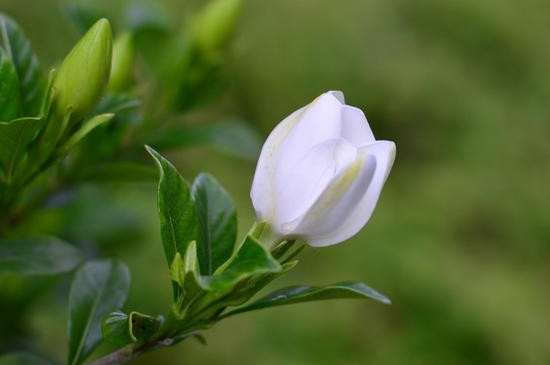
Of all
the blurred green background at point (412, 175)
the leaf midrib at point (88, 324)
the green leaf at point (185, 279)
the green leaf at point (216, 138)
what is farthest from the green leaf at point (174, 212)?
the blurred green background at point (412, 175)

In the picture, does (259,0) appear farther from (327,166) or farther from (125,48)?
(327,166)

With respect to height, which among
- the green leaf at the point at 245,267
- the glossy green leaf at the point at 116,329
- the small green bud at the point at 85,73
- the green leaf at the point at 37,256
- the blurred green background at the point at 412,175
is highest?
the small green bud at the point at 85,73

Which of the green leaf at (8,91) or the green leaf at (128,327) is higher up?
the green leaf at (8,91)

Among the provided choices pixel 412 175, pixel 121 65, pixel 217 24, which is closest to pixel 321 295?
pixel 121 65

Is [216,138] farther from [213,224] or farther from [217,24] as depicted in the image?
[213,224]

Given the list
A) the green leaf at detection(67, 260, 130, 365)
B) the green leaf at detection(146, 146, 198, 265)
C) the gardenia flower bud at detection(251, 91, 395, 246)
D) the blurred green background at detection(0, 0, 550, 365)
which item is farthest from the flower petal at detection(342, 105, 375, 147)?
the blurred green background at detection(0, 0, 550, 365)

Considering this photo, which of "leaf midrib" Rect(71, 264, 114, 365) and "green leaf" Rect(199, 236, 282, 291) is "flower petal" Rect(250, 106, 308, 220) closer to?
"green leaf" Rect(199, 236, 282, 291)

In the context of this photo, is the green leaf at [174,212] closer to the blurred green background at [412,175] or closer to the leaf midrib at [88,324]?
the leaf midrib at [88,324]
